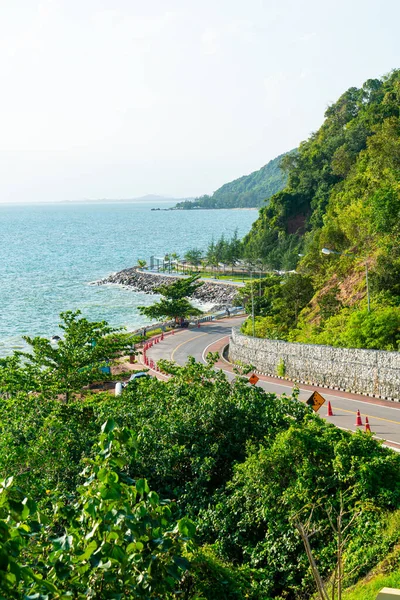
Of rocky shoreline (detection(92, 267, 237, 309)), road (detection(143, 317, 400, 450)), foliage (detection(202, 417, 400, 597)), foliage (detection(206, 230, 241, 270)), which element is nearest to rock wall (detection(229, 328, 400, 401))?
road (detection(143, 317, 400, 450))

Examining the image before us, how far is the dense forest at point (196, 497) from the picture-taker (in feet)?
18.8

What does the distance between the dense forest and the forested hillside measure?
15896mm

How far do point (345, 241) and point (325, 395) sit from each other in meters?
25.3

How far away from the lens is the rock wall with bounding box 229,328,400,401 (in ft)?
91.1

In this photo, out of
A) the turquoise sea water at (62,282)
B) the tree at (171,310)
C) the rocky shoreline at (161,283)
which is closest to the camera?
the tree at (171,310)

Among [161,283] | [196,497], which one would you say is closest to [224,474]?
[196,497]

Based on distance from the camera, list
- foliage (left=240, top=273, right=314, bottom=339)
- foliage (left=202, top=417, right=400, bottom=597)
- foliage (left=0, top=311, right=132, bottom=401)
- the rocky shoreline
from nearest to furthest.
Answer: foliage (left=202, top=417, right=400, bottom=597) < foliage (left=0, top=311, right=132, bottom=401) < foliage (left=240, top=273, right=314, bottom=339) < the rocky shoreline

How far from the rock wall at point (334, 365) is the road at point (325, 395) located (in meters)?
0.51

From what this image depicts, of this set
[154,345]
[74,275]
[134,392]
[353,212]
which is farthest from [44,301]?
[134,392]

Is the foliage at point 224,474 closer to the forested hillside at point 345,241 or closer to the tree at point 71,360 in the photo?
the tree at point 71,360

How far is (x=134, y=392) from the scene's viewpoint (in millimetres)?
19531

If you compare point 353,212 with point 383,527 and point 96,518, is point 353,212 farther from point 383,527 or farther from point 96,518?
point 96,518

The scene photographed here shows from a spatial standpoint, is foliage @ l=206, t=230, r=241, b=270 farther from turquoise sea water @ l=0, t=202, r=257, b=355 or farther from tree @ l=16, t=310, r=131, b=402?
tree @ l=16, t=310, r=131, b=402

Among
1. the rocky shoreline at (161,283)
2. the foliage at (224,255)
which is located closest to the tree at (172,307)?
the rocky shoreline at (161,283)
